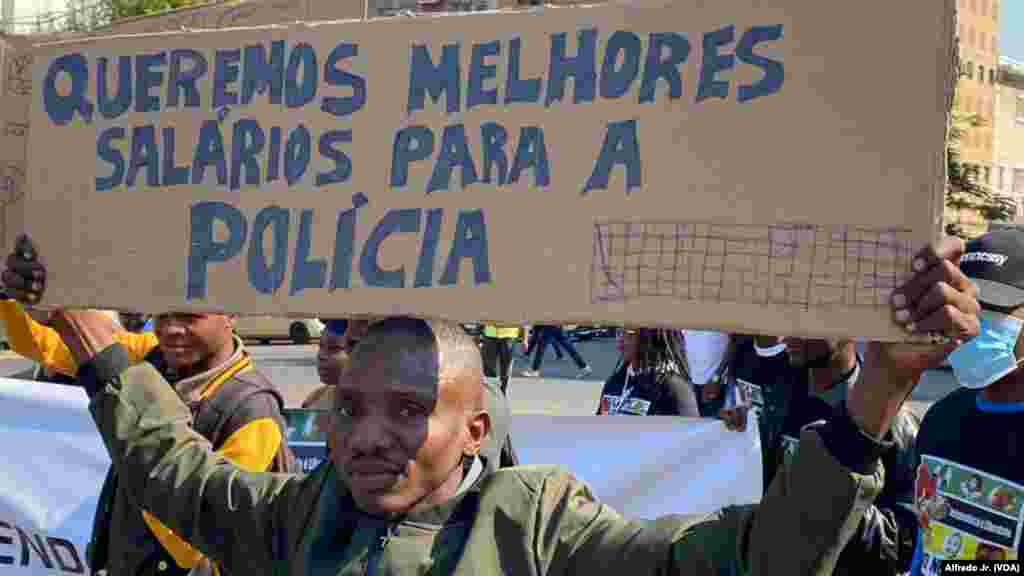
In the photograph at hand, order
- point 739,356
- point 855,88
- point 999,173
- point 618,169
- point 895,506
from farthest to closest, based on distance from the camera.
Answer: point 999,173 < point 739,356 < point 895,506 < point 618,169 < point 855,88

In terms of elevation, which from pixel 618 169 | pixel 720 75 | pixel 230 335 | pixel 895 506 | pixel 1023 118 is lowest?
pixel 895 506

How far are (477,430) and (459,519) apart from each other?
0.23 m

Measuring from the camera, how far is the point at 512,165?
2.71 metres

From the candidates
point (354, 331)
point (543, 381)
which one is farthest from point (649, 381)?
point (543, 381)

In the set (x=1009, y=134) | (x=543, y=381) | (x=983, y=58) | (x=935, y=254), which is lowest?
(x=543, y=381)

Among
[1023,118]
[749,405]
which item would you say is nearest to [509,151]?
[749,405]

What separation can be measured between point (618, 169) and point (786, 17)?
1.32ft

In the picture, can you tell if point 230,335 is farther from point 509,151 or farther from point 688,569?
point 688,569

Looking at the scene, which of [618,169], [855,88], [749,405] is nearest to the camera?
[855,88]

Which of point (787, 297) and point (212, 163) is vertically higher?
point (212, 163)

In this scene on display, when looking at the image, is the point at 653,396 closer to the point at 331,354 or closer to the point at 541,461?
the point at 541,461

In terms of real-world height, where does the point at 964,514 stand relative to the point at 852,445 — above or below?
below

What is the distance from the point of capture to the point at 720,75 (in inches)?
100

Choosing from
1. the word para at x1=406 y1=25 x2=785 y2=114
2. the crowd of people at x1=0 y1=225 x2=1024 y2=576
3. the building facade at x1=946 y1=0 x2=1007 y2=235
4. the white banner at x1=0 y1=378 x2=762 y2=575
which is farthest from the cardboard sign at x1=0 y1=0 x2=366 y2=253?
the building facade at x1=946 y1=0 x2=1007 y2=235
